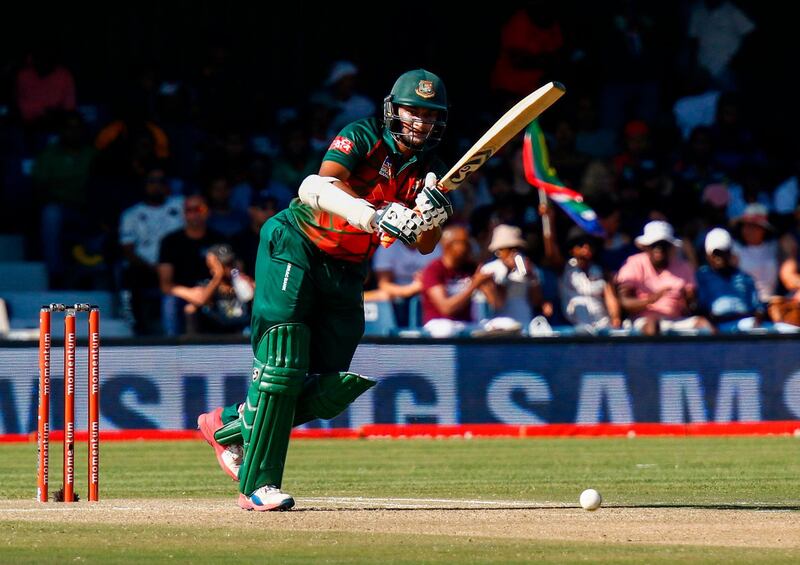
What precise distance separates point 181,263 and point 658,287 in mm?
4047

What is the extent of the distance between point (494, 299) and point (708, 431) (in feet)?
6.65

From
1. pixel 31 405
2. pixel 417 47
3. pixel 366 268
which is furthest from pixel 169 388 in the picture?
pixel 417 47

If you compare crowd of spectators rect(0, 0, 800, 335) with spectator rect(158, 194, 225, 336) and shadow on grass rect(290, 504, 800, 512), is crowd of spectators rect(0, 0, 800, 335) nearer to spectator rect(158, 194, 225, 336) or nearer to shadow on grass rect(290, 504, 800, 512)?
spectator rect(158, 194, 225, 336)

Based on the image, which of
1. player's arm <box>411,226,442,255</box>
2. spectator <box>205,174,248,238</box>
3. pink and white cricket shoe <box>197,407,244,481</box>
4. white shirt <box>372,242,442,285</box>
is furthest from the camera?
spectator <box>205,174,248,238</box>

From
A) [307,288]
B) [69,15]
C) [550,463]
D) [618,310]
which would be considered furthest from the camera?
[69,15]

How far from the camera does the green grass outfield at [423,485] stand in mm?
5887

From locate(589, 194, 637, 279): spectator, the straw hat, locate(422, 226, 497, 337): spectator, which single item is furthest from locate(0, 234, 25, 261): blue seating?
locate(589, 194, 637, 279): spectator

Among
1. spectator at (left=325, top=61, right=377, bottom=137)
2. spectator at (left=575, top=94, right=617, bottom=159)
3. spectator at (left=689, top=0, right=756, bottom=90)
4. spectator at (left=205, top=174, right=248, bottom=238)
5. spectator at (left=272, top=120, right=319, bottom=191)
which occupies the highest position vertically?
spectator at (left=689, top=0, right=756, bottom=90)

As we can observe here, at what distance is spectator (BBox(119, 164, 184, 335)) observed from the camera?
14.2 m

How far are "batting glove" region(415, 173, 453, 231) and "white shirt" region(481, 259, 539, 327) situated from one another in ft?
21.3

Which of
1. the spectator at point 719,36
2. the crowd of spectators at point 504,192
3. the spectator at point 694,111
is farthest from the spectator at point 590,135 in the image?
the spectator at point 719,36

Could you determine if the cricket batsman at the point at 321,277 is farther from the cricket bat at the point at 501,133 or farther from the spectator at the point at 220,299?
the spectator at the point at 220,299

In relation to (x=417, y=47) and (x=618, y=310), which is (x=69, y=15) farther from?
(x=618, y=310)

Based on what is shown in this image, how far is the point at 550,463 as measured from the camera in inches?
413
